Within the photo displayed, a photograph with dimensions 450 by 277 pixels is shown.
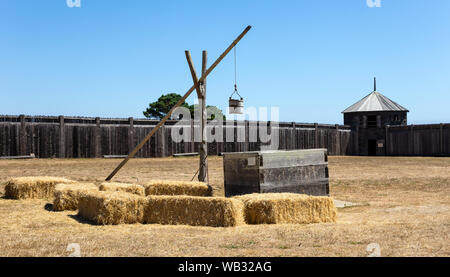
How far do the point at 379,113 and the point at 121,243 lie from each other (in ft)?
120

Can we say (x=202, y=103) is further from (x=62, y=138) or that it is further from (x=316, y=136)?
(x=316, y=136)

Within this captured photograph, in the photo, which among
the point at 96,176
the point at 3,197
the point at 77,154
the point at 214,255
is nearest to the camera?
the point at 214,255

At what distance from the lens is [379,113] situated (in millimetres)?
39719

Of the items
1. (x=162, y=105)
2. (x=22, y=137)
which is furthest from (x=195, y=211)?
(x=162, y=105)

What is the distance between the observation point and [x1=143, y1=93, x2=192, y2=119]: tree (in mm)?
55656

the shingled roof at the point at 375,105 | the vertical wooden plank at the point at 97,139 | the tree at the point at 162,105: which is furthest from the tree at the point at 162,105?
the vertical wooden plank at the point at 97,139

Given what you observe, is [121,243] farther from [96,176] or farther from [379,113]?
[379,113]

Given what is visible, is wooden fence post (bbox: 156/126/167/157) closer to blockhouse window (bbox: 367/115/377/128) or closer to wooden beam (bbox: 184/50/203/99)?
wooden beam (bbox: 184/50/203/99)

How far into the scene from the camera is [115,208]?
25.9 feet

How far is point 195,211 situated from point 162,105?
48.7 m

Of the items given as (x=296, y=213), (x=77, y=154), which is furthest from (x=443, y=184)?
(x=77, y=154)

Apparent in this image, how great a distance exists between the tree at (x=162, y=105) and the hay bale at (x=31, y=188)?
44.2 metres

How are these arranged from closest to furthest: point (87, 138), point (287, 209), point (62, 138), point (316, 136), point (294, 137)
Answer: point (287, 209) < point (62, 138) < point (87, 138) < point (294, 137) < point (316, 136)

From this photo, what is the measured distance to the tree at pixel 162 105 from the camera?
2191 inches
